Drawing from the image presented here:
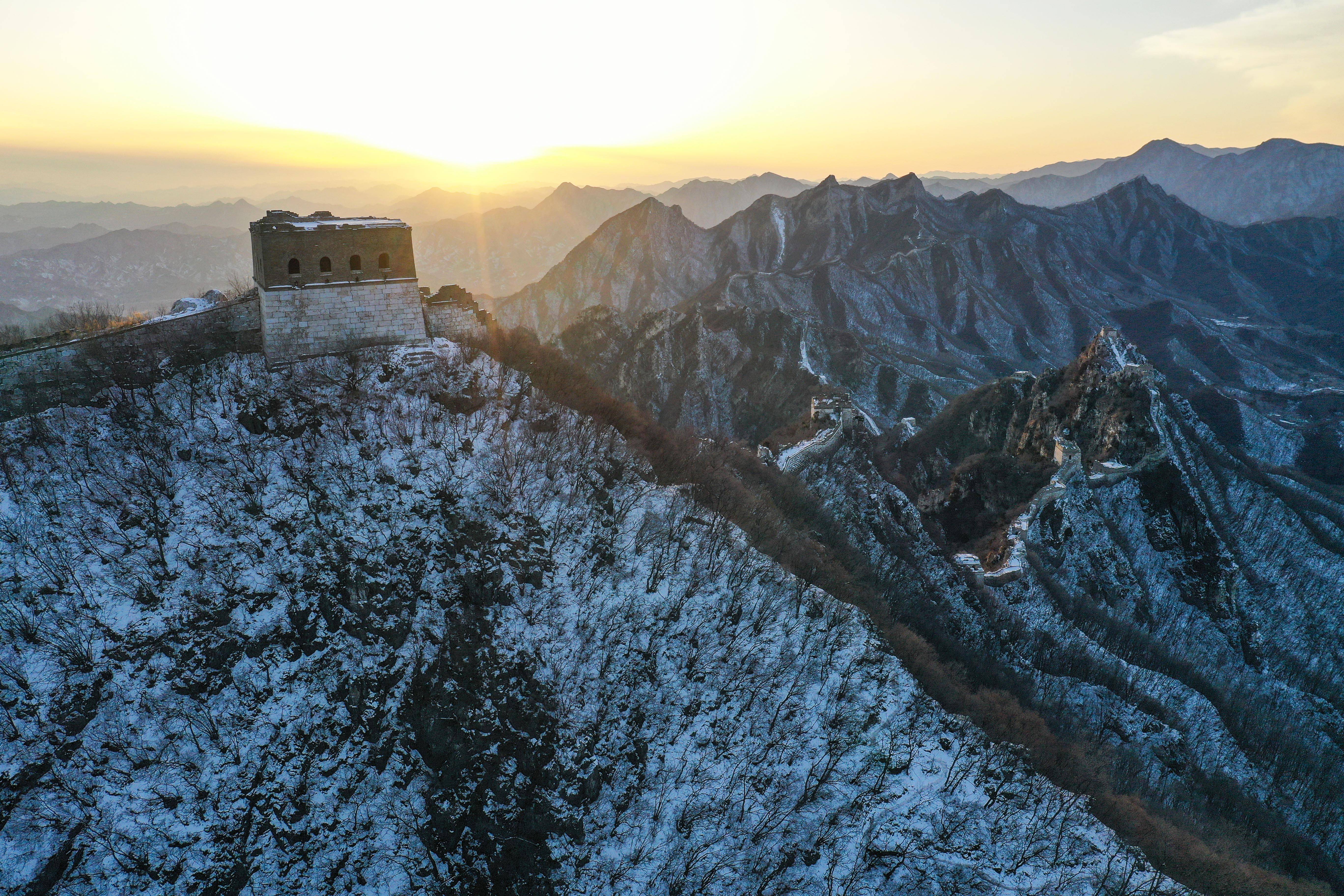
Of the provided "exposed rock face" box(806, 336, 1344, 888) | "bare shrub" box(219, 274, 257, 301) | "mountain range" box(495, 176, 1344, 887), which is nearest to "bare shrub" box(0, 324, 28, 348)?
"bare shrub" box(219, 274, 257, 301)

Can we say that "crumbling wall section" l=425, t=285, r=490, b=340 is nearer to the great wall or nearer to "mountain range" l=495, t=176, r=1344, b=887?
the great wall

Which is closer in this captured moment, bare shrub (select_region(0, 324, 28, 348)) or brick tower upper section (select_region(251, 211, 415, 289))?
bare shrub (select_region(0, 324, 28, 348))

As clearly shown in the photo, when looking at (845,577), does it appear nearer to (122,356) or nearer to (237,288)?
(122,356)

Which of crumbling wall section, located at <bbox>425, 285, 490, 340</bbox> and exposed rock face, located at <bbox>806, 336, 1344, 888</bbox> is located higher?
crumbling wall section, located at <bbox>425, 285, 490, 340</bbox>

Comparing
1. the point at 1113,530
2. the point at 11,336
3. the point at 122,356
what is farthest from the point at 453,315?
the point at 1113,530

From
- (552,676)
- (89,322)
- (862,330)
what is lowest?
(552,676)

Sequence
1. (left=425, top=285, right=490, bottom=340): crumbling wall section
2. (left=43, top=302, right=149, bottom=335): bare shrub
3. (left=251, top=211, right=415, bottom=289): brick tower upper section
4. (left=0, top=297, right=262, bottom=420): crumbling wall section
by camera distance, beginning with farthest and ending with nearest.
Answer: (left=425, top=285, right=490, bottom=340): crumbling wall section, (left=251, top=211, right=415, bottom=289): brick tower upper section, (left=43, top=302, right=149, bottom=335): bare shrub, (left=0, top=297, right=262, bottom=420): crumbling wall section
